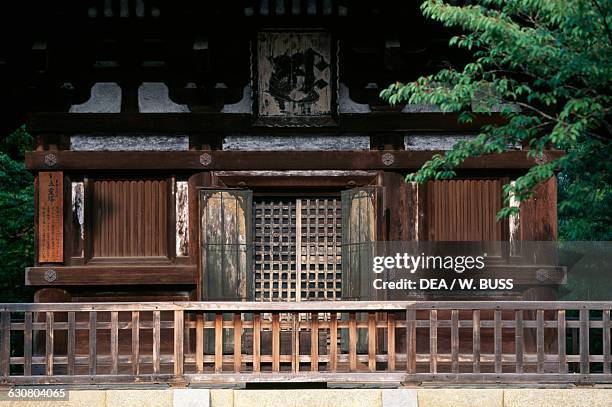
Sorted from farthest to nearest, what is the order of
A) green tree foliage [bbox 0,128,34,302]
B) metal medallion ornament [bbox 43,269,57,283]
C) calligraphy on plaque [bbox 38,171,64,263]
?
green tree foliage [bbox 0,128,34,302]
calligraphy on plaque [bbox 38,171,64,263]
metal medallion ornament [bbox 43,269,57,283]

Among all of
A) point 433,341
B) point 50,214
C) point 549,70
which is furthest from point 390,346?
point 50,214

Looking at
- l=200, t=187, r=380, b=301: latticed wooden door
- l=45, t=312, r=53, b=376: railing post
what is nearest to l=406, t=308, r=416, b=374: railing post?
l=200, t=187, r=380, b=301: latticed wooden door

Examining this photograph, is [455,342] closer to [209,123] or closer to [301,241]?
[301,241]

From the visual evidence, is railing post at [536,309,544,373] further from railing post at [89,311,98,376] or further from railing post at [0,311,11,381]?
railing post at [0,311,11,381]

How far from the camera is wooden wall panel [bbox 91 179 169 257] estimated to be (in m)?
13.3

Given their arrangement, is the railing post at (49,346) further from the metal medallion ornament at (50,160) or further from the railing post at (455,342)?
the railing post at (455,342)

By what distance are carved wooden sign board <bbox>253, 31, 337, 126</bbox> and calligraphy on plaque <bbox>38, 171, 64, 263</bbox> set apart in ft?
9.92

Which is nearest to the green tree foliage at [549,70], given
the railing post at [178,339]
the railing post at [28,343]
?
the railing post at [178,339]

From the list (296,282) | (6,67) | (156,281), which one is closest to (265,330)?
(296,282)

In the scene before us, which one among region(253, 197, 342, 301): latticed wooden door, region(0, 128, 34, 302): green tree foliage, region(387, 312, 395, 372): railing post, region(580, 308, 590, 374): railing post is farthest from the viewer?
region(0, 128, 34, 302): green tree foliage

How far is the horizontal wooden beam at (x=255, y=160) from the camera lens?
43.6 feet

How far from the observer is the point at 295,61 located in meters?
13.6

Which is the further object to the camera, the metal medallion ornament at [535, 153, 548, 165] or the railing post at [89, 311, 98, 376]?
the metal medallion ornament at [535, 153, 548, 165]

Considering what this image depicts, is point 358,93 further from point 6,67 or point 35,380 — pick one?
point 35,380
